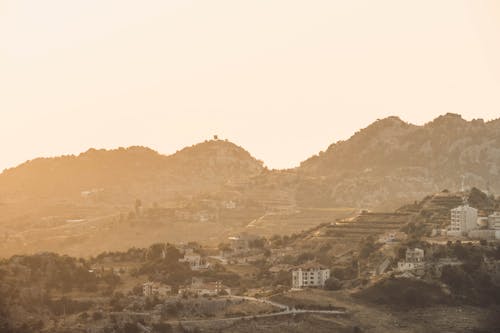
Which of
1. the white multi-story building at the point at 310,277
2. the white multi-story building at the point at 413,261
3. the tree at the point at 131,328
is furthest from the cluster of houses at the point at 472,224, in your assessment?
the tree at the point at 131,328

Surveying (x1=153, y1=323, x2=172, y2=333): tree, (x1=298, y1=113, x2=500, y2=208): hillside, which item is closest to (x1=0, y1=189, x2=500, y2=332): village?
(x1=153, y1=323, x2=172, y2=333): tree

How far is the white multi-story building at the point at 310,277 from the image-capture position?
9294cm

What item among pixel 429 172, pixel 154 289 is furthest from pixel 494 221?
pixel 429 172

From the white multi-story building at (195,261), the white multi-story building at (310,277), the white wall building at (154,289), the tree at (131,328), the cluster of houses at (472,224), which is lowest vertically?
the tree at (131,328)

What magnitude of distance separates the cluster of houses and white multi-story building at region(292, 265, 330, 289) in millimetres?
15608

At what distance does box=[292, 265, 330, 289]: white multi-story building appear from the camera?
Answer: 9294cm

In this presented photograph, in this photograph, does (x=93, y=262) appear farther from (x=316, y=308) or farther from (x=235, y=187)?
(x=235, y=187)

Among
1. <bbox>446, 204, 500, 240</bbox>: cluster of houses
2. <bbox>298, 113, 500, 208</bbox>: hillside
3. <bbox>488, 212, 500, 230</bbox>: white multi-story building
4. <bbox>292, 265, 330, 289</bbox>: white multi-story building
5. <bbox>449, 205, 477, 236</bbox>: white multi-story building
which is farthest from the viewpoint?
<bbox>298, 113, 500, 208</bbox>: hillside

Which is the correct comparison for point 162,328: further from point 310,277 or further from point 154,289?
point 310,277

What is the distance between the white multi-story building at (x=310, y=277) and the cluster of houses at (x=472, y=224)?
15.6 meters

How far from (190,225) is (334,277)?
70.1 meters

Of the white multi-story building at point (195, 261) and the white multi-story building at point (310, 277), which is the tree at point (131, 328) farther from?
the white multi-story building at point (195, 261)

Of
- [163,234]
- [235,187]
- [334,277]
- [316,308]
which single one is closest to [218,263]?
[334,277]

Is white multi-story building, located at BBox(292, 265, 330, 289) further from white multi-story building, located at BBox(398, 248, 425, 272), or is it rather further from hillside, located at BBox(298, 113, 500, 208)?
hillside, located at BBox(298, 113, 500, 208)
